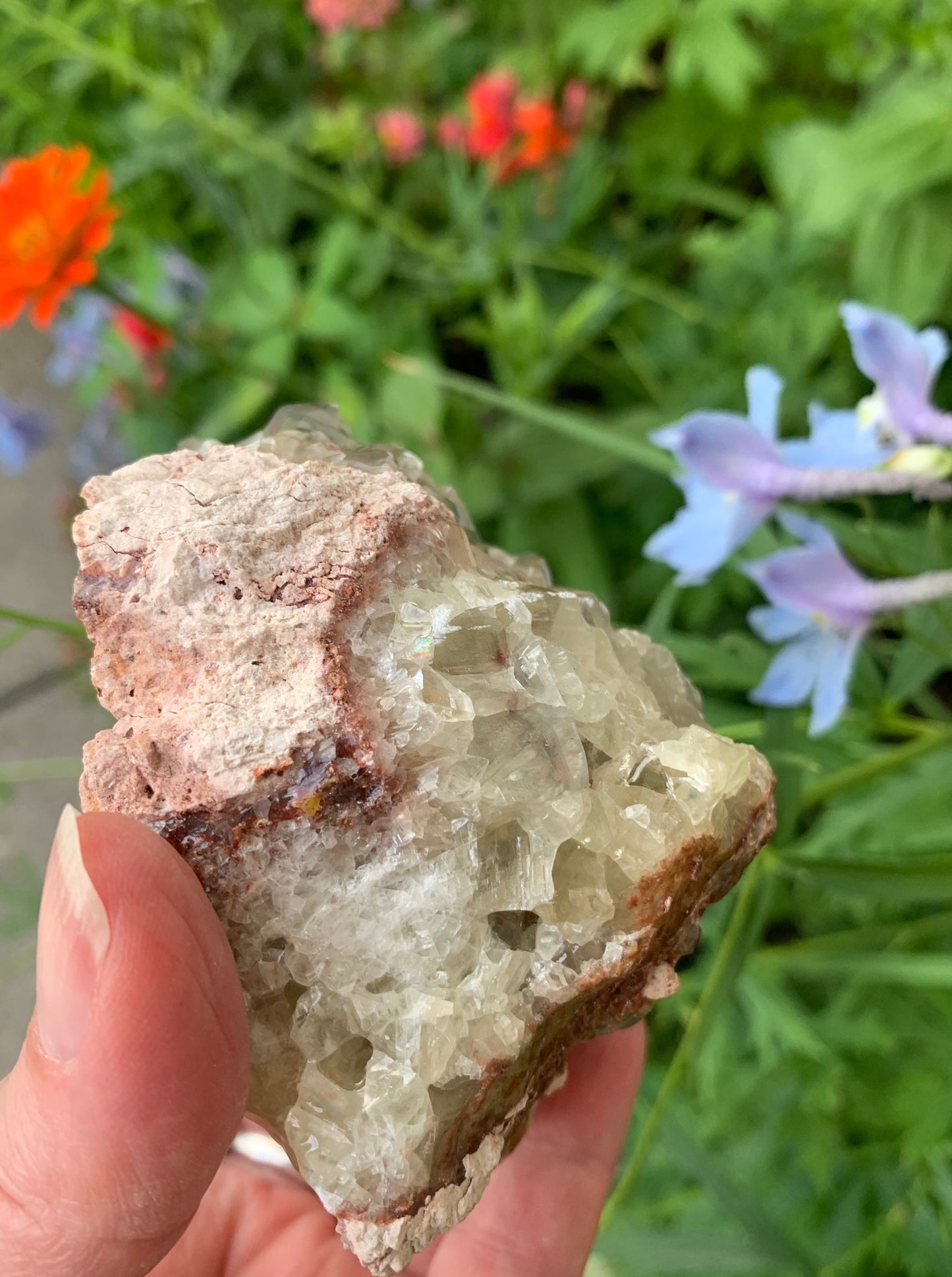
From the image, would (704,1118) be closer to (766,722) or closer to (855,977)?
(855,977)

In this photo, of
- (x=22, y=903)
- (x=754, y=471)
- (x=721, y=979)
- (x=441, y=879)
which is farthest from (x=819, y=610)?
(x=22, y=903)

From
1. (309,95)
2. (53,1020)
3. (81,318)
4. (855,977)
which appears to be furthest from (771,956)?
(309,95)

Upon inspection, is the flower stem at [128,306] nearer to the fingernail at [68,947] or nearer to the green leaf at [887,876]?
the fingernail at [68,947]

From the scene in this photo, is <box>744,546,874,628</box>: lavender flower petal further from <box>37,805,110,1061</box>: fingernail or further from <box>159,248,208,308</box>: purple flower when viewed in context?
<box>159,248,208,308</box>: purple flower

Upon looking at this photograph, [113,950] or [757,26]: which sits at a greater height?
[757,26]

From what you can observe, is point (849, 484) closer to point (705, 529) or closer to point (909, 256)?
point (705, 529)

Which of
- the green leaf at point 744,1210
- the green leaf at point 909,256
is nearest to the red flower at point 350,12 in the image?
the green leaf at point 909,256
